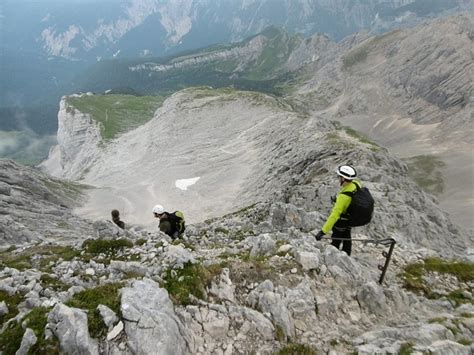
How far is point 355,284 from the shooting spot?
41.1ft

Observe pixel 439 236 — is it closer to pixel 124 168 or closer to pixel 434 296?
pixel 434 296

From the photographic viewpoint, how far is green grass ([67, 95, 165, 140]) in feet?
510

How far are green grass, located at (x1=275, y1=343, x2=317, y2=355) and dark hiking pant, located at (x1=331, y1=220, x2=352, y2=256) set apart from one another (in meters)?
4.74

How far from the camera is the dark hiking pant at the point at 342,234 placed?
44.2 ft

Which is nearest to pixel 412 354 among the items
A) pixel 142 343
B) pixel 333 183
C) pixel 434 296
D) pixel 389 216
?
pixel 434 296

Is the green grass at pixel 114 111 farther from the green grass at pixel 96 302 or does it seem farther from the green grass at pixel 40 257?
the green grass at pixel 96 302

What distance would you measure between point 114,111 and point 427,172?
133m

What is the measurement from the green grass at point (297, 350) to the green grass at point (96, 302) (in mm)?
3965

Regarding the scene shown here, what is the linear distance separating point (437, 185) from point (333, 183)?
412 ft

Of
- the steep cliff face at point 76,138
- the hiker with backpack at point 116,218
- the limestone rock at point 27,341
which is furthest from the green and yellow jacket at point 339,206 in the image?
the steep cliff face at point 76,138

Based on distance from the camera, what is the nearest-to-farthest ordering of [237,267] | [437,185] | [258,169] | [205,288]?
[205,288] < [237,267] < [258,169] < [437,185]

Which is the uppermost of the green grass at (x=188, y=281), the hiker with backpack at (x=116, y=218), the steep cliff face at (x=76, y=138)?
the green grass at (x=188, y=281)

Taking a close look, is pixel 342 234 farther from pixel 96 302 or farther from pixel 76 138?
pixel 76 138

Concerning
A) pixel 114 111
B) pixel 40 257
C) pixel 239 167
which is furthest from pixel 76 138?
pixel 40 257
